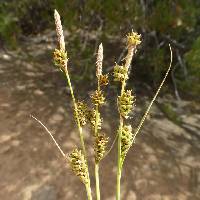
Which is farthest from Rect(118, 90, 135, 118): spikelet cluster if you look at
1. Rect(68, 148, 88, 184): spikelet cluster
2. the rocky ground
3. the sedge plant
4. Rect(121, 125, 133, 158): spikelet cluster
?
the rocky ground

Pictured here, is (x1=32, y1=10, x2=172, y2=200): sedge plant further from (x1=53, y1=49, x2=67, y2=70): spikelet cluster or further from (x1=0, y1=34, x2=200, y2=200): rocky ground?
(x1=0, y1=34, x2=200, y2=200): rocky ground

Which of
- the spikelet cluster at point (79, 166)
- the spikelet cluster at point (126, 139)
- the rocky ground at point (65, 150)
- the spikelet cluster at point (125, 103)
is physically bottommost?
the rocky ground at point (65, 150)

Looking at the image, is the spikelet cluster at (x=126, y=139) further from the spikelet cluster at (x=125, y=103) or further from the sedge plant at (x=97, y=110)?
the spikelet cluster at (x=125, y=103)

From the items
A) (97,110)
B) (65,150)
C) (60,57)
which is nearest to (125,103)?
(97,110)

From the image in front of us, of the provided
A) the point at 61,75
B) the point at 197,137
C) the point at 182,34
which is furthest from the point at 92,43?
the point at 197,137

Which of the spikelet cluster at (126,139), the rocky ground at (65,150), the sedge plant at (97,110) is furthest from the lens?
the rocky ground at (65,150)

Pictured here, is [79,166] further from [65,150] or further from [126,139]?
[65,150]

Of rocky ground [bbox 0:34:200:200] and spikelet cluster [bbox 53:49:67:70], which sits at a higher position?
spikelet cluster [bbox 53:49:67:70]

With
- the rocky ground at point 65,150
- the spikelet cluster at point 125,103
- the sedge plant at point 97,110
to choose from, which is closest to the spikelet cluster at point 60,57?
the sedge plant at point 97,110
